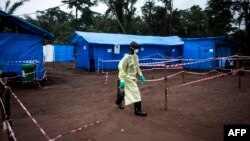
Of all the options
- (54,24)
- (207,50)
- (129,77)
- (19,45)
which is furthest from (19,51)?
(54,24)

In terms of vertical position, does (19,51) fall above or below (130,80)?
above

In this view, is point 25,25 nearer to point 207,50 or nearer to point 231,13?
point 207,50

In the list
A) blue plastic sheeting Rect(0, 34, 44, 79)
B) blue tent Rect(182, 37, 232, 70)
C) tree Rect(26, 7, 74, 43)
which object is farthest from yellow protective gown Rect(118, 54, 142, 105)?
tree Rect(26, 7, 74, 43)

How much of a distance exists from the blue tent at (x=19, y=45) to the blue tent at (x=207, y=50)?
1348cm

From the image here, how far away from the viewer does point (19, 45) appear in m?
14.0

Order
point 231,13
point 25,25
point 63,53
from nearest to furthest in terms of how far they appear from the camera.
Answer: point 25,25, point 231,13, point 63,53

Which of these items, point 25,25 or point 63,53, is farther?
point 63,53

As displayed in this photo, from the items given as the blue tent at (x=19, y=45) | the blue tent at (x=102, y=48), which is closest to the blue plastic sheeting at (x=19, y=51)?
the blue tent at (x=19, y=45)

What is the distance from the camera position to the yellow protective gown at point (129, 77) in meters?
7.19

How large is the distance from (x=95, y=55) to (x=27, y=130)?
50.4ft

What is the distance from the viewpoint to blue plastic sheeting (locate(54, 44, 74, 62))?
34781 millimetres

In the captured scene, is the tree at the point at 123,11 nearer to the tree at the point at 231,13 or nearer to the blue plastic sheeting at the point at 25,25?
the tree at the point at 231,13

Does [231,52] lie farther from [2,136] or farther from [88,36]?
[2,136]

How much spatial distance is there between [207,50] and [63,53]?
21325 millimetres
